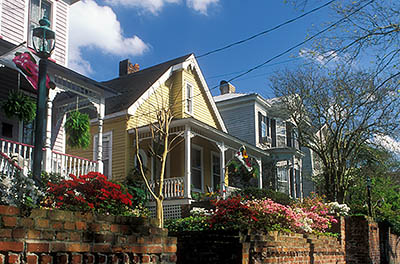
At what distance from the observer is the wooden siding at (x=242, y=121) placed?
25.8 metres

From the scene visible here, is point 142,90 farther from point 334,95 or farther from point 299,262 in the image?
point 299,262

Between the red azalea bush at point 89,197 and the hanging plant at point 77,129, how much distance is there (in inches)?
217

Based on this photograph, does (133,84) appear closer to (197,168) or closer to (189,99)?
(189,99)

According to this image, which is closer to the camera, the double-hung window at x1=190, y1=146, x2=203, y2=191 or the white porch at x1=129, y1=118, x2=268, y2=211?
the white porch at x1=129, y1=118, x2=268, y2=211

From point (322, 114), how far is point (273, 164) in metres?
5.19

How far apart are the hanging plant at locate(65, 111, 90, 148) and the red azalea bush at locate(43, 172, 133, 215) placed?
5516 millimetres

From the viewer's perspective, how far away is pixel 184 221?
8.85m

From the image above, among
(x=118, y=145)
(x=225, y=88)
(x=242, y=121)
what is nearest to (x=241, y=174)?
(x=242, y=121)

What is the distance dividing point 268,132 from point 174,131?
12138 mm

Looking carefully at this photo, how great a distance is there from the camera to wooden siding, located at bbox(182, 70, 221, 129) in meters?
20.6

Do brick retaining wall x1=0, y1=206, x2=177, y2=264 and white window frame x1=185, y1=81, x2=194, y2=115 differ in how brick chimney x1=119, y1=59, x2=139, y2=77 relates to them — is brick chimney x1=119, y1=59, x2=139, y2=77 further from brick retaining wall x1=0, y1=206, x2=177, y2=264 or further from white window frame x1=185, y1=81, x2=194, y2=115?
brick retaining wall x1=0, y1=206, x2=177, y2=264

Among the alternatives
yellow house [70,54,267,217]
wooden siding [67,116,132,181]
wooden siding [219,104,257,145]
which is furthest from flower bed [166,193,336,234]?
wooden siding [219,104,257,145]

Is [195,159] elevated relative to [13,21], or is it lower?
lower

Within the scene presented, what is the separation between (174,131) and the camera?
657 inches
